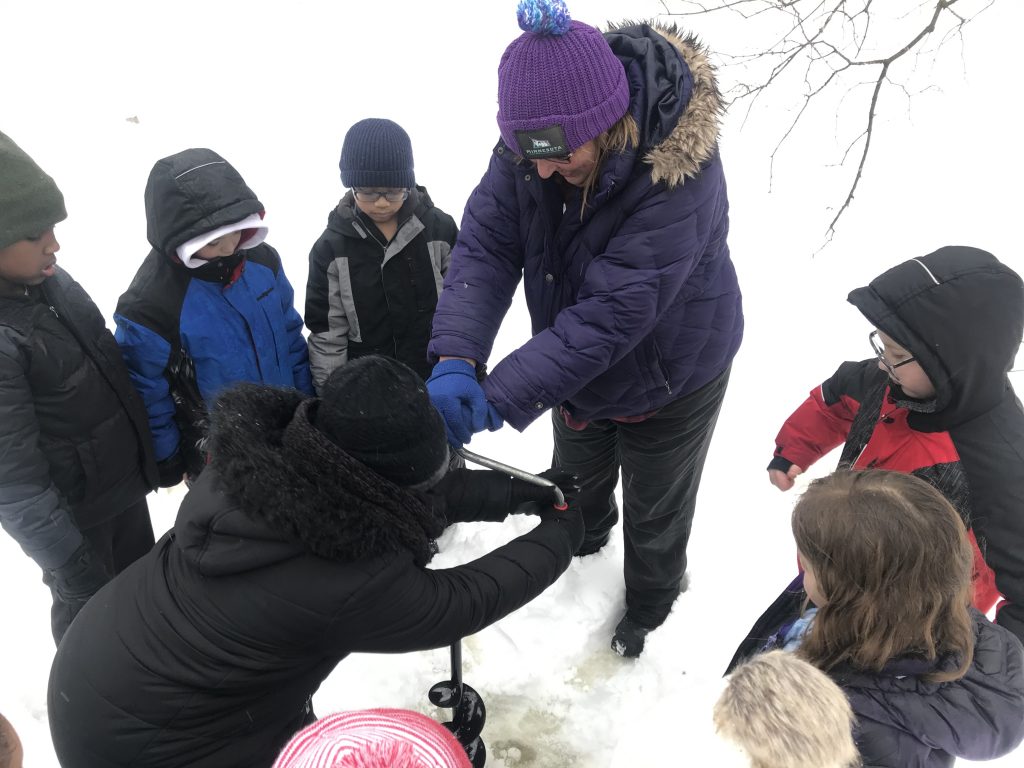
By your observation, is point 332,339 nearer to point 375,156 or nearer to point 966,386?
point 375,156

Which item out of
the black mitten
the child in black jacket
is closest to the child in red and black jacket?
the child in black jacket

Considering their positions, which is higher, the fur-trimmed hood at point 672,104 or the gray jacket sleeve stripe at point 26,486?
the fur-trimmed hood at point 672,104

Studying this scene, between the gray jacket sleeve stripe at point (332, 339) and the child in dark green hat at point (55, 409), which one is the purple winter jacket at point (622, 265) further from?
the child in dark green hat at point (55, 409)

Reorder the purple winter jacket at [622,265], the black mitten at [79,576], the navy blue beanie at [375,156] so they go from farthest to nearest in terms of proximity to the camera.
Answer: the navy blue beanie at [375,156] → the black mitten at [79,576] → the purple winter jacket at [622,265]

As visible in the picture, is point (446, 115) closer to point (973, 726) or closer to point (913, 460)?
point (913, 460)

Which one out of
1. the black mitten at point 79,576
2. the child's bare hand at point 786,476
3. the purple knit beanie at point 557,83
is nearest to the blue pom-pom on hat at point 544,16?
the purple knit beanie at point 557,83

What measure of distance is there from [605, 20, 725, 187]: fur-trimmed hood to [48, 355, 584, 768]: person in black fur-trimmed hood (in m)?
0.77

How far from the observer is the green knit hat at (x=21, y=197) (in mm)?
1854

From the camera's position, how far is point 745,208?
518 centimetres

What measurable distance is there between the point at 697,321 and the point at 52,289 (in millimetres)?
1838

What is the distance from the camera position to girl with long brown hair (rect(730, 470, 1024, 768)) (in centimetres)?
125

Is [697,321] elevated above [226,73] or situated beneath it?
situated beneath

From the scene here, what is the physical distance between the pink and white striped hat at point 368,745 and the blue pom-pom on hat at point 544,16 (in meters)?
1.43

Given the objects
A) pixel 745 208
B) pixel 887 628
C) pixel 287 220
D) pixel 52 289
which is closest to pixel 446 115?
pixel 287 220
